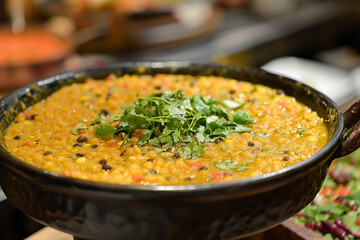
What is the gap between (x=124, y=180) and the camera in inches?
53.3

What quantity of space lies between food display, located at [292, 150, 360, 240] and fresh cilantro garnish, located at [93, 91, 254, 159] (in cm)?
69

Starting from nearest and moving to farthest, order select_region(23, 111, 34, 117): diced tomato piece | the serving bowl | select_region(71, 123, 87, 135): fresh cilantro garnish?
the serving bowl
select_region(71, 123, 87, 135): fresh cilantro garnish
select_region(23, 111, 34, 117): diced tomato piece

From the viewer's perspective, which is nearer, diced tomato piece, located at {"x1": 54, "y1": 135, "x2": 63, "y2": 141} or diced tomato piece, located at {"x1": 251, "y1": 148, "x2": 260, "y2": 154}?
diced tomato piece, located at {"x1": 251, "y1": 148, "x2": 260, "y2": 154}

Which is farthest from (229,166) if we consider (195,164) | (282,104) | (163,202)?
(282,104)

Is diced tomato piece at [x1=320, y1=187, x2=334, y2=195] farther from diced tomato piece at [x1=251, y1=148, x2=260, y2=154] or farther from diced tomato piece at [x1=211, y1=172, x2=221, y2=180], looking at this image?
diced tomato piece at [x1=211, y1=172, x2=221, y2=180]

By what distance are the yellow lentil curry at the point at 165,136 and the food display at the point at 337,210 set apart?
1.85 feet

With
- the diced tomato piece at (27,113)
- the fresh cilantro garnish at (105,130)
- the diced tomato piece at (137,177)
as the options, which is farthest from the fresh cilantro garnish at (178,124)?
the diced tomato piece at (27,113)

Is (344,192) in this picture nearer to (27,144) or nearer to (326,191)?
(326,191)

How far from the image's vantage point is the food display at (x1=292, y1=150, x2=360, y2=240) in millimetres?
2053

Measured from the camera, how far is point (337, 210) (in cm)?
220

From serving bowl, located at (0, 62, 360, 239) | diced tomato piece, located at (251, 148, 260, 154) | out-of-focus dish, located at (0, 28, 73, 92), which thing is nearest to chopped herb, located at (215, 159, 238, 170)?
diced tomato piece, located at (251, 148, 260, 154)

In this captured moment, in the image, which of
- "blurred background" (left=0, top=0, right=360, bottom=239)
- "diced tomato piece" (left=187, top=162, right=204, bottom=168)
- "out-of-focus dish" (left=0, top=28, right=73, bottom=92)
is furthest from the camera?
"blurred background" (left=0, top=0, right=360, bottom=239)

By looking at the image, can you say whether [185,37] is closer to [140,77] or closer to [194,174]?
[140,77]

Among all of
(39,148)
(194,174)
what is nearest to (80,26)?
(39,148)
